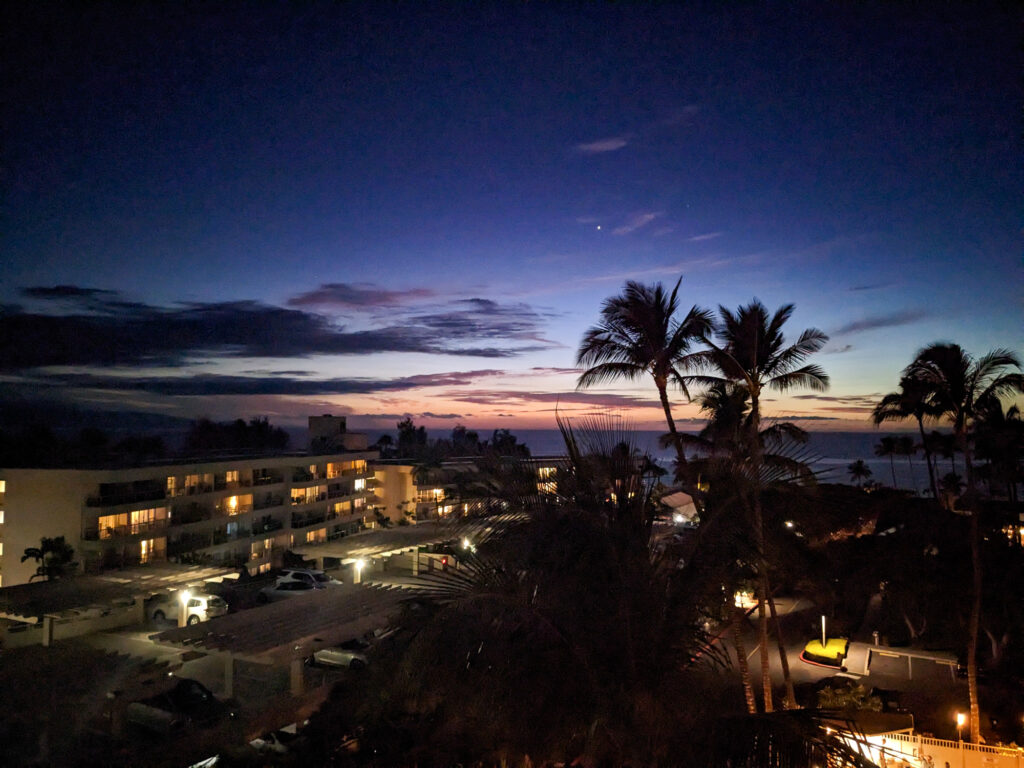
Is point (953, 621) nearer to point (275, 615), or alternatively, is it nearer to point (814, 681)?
point (814, 681)

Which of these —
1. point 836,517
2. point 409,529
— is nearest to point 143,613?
point 409,529

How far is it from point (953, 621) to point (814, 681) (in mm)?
4614

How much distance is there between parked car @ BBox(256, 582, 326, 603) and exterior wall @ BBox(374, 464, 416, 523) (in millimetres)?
21392

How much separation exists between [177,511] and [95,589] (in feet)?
36.6

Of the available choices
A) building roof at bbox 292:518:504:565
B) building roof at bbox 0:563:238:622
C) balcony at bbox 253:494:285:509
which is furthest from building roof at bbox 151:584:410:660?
balcony at bbox 253:494:285:509

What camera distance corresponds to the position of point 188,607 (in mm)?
23469

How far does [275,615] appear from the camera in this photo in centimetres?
1812

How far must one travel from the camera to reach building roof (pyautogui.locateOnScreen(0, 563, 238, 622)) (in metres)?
19.1

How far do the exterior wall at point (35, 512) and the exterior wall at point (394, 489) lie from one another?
2292cm

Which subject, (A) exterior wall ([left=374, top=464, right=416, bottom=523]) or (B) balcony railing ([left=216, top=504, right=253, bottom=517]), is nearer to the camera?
(B) balcony railing ([left=216, top=504, right=253, bottom=517])

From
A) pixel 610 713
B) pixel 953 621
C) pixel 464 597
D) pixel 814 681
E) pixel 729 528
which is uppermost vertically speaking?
pixel 729 528

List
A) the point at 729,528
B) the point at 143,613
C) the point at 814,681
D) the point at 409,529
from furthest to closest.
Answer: the point at 409,529, the point at 143,613, the point at 814,681, the point at 729,528

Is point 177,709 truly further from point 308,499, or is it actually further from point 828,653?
point 308,499

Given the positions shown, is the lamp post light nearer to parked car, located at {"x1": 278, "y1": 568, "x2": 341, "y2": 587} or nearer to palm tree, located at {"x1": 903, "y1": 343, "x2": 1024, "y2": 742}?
parked car, located at {"x1": 278, "y1": 568, "x2": 341, "y2": 587}
